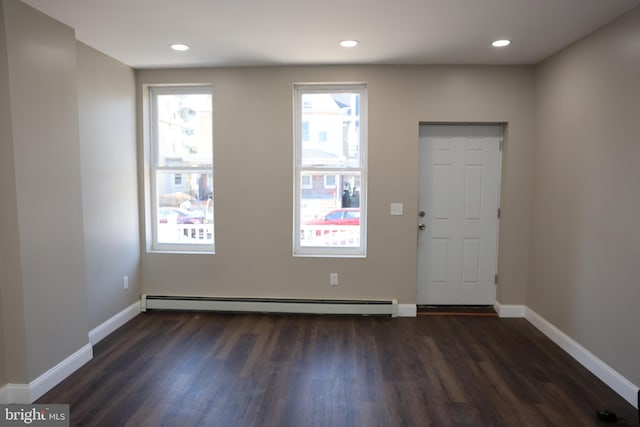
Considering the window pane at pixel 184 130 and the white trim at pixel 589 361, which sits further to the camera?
the window pane at pixel 184 130

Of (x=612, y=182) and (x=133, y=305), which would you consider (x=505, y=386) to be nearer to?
(x=612, y=182)

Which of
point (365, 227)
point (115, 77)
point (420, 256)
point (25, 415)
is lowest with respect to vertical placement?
point (25, 415)

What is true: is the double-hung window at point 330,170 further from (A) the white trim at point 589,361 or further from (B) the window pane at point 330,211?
(A) the white trim at point 589,361

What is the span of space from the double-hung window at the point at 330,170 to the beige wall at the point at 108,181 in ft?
5.66

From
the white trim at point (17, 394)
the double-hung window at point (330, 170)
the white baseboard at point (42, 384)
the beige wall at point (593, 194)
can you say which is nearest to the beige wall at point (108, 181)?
the white baseboard at point (42, 384)

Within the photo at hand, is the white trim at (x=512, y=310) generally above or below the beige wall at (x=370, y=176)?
below

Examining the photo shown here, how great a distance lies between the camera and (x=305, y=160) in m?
3.95

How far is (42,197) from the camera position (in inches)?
96.8

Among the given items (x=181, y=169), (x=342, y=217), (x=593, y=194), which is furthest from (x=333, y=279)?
(x=593, y=194)

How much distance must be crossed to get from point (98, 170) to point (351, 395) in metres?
2.85

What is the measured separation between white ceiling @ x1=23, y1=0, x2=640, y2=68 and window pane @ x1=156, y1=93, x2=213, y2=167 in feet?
1.62

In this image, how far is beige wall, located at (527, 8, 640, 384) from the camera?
7.99ft

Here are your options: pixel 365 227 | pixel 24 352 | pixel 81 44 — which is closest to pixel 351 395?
pixel 365 227

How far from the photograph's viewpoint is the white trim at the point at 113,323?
3.21 m
